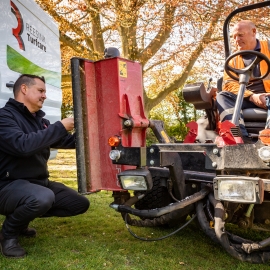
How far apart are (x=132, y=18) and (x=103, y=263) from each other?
8.59 meters

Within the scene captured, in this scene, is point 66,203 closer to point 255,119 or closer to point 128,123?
point 128,123

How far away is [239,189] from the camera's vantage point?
218 centimetres

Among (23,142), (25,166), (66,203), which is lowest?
(66,203)

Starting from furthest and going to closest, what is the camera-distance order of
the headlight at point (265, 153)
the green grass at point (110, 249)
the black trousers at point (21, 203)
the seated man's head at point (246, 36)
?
1. the seated man's head at point (246, 36)
2. the black trousers at point (21, 203)
3. the green grass at point (110, 249)
4. the headlight at point (265, 153)

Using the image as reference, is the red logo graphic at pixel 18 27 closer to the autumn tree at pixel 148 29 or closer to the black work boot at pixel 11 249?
the black work boot at pixel 11 249

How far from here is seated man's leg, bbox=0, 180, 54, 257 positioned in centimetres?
285

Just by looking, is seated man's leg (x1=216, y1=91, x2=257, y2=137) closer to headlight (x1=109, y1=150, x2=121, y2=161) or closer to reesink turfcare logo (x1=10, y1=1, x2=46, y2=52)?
headlight (x1=109, y1=150, x2=121, y2=161)

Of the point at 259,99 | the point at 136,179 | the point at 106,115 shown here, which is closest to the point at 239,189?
the point at 136,179

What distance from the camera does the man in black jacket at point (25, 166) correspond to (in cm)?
286

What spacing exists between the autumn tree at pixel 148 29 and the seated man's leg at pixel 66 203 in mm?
Result: 7750

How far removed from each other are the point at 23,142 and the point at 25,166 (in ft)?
1.03

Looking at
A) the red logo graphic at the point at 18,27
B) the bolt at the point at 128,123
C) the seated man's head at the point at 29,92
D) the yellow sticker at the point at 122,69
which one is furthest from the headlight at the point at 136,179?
the red logo graphic at the point at 18,27

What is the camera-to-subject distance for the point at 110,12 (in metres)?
10.8

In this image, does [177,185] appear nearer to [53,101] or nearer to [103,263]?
[103,263]
